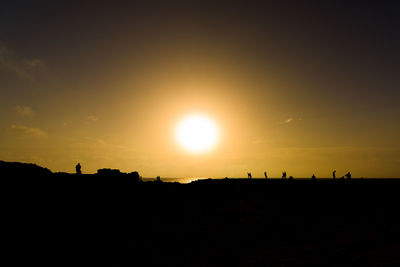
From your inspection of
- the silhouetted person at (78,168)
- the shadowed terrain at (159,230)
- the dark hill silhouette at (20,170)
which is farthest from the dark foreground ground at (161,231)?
the silhouetted person at (78,168)

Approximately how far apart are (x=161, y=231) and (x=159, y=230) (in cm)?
38

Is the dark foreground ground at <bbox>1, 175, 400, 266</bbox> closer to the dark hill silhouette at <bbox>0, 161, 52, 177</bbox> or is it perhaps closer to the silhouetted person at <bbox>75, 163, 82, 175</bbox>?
the dark hill silhouette at <bbox>0, 161, 52, 177</bbox>

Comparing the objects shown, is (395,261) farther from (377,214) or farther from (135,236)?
(377,214)

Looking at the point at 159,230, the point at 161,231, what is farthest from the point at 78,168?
the point at 161,231

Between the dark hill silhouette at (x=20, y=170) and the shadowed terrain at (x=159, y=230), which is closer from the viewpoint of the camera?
the shadowed terrain at (x=159, y=230)

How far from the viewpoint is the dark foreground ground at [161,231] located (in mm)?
14320

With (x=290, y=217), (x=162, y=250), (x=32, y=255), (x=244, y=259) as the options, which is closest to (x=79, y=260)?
(x=32, y=255)

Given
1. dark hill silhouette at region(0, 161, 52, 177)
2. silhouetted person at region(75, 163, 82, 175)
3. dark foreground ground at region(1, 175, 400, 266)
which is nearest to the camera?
dark foreground ground at region(1, 175, 400, 266)

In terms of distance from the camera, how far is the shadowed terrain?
14.4 meters

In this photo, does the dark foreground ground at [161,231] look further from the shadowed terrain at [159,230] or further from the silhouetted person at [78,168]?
the silhouetted person at [78,168]

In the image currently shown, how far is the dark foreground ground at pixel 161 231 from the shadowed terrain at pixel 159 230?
52 millimetres

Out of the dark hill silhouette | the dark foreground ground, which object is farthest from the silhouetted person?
the dark hill silhouette

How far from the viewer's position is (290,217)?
26641 mm

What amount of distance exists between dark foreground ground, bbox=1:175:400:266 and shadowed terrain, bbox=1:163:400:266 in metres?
0.05
